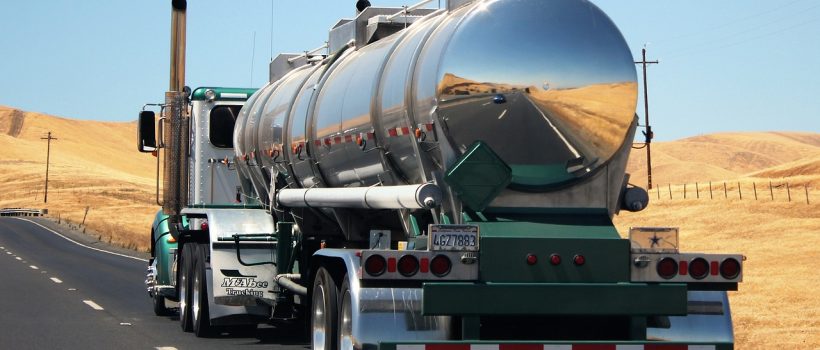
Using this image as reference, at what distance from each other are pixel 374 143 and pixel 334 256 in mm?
1306

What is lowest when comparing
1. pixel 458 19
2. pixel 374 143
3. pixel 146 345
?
pixel 146 345

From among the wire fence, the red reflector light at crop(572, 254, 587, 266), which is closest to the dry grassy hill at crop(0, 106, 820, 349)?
the wire fence

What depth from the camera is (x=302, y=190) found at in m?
13.6

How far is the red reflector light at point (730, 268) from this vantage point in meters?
9.31

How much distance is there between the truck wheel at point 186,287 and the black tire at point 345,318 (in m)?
6.14

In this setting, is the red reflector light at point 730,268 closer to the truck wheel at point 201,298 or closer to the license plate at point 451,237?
the license plate at point 451,237

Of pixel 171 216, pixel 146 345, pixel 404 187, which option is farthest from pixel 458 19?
pixel 171 216

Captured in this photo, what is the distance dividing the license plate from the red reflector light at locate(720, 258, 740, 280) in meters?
1.78

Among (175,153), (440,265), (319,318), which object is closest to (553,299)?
(440,265)

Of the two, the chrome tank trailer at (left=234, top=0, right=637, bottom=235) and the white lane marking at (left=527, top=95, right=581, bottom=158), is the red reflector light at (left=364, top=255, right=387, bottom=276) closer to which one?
the chrome tank trailer at (left=234, top=0, right=637, bottom=235)

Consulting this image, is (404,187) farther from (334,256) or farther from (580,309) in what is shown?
(580,309)

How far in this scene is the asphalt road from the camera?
14.8 meters

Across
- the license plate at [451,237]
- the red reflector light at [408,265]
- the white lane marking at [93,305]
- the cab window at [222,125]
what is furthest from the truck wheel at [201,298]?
the license plate at [451,237]

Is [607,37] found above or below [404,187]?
above
